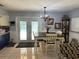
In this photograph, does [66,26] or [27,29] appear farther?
[27,29]

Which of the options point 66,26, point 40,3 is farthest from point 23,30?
point 40,3

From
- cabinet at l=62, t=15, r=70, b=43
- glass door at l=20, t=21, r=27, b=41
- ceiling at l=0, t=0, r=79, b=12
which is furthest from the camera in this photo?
glass door at l=20, t=21, r=27, b=41

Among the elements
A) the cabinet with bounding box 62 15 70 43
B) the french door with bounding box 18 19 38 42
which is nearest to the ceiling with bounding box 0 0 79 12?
the cabinet with bounding box 62 15 70 43

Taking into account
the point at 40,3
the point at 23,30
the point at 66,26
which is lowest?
the point at 23,30

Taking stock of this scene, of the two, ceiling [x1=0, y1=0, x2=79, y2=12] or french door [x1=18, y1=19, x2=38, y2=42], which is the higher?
ceiling [x1=0, y1=0, x2=79, y2=12]

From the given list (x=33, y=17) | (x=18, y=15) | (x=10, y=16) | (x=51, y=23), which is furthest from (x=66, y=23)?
(x=10, y=16)

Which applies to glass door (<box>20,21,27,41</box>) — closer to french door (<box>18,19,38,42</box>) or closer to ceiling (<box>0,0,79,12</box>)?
french door (<box>18,19,38,42</box>)

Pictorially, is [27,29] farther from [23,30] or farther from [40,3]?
[40,3]

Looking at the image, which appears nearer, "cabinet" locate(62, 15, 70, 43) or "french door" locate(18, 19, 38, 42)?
"cabinet" locate(62, 15, 70, 43)

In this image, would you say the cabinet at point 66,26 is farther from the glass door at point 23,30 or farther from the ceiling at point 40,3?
the glass door at point 23,30

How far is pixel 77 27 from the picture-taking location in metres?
7.62

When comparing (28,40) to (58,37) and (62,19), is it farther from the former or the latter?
(58,37)

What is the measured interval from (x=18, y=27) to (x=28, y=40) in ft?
4.29

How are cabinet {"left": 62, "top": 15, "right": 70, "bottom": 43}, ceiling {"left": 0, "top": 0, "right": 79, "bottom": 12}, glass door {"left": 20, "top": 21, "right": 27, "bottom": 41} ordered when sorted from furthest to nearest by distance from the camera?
glass door {"left": 20, "top": 21, "right": 27, "bottom": 41} < cabinet {"left": 62, "top": 15, "right": 70, "bottom": 43} < ceiling {"left": 0, "top": 0, "right": 79, "bottom": 12}
